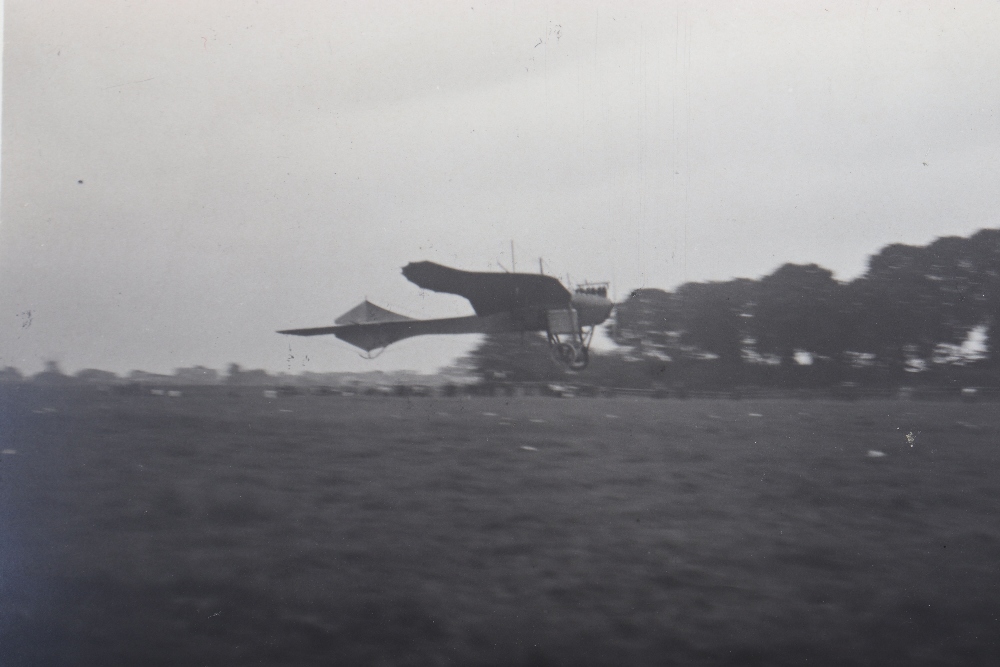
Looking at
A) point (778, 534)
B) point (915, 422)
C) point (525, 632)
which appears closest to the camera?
point (525, 632)

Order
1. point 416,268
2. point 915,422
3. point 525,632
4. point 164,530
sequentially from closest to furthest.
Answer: point 525,632 < point 164,530 < point 416,268 < point 915,422

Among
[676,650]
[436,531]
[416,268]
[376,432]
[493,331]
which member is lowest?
[676,650]

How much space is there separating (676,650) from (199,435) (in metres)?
8.16

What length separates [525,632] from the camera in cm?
674

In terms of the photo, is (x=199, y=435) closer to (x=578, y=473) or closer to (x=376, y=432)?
(x=376, y=432)

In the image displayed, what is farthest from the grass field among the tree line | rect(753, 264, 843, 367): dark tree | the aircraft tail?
rect(753, 264, 843, 367): dark tree

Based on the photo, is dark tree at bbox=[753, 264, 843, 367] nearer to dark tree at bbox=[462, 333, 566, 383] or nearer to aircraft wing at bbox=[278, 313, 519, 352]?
dark tree at bbox=[462, 333, 566, 383]

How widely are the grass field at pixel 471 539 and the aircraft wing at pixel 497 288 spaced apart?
2505 mm

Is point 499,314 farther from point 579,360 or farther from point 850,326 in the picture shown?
point 850,326

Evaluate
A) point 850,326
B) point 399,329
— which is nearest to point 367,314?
point 399,329

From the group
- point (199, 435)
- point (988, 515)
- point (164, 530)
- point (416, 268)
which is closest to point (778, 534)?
point (988, 515)

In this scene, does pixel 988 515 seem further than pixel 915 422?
No

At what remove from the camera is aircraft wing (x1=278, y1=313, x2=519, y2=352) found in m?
10.0

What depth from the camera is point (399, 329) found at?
1023 centimetres
